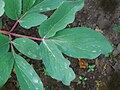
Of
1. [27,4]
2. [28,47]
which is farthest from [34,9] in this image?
[28,47]

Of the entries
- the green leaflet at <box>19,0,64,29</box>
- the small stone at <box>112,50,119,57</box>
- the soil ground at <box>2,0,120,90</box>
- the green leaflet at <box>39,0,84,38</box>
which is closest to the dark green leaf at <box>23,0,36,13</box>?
the green leaflet at <box>19,0,64,29</box>

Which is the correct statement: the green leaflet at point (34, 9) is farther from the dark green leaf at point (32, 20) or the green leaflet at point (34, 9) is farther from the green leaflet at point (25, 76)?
the green leaflet at point (25, 76)

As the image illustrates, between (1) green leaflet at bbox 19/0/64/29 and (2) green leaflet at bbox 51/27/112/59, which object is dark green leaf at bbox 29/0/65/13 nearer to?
(1) green leaflet at bbox 19/0/64/29

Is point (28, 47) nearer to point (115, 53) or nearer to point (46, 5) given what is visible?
point (46, 5)

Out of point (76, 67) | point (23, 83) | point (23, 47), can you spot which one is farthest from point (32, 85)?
point (76, 67)

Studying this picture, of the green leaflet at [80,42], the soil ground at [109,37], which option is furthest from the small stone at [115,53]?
the green leaflet at [80,42]

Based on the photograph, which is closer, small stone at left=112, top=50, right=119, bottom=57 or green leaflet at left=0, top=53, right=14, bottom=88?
green leaflet at left=0, top=53, right=14, bottom=88
